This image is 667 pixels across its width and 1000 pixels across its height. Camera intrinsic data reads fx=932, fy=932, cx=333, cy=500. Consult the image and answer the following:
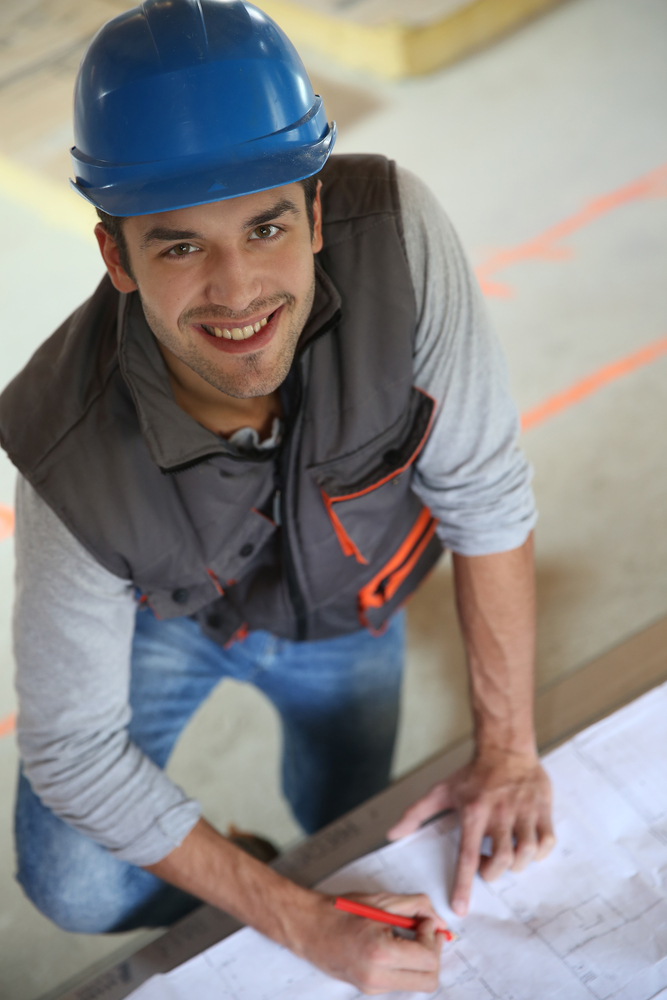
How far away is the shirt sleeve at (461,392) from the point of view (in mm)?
1391

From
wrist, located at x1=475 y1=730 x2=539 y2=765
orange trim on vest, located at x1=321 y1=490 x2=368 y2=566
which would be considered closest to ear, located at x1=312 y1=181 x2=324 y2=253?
orange trim on vest, located at x1=321 y1=490 x2=368 y2=566

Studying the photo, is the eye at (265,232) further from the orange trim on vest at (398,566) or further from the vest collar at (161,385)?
the orange trim on vest at (398,566)

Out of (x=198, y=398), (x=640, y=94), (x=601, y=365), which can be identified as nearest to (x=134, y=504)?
(x=198, y=398)

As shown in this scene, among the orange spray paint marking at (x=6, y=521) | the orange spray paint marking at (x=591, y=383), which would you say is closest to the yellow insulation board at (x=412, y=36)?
the orange spray paint marking at (x=591, y=383)

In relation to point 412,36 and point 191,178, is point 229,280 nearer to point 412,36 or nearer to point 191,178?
point 191,178

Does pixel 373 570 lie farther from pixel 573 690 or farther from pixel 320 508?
pixel 573 690

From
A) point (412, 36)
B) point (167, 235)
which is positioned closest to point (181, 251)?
point (167, 235)

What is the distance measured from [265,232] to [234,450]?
312mm

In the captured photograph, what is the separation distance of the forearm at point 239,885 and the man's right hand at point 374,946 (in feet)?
0.05

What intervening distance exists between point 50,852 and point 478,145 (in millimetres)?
3542

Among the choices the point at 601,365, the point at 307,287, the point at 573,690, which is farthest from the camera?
the point at 601,365

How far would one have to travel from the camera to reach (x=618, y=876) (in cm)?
117

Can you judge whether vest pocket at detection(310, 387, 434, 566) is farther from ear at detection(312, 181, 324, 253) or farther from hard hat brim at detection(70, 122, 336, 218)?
hard hat brim at detection(70, 122, 336, 218)

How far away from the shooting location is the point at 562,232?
3594 mm
